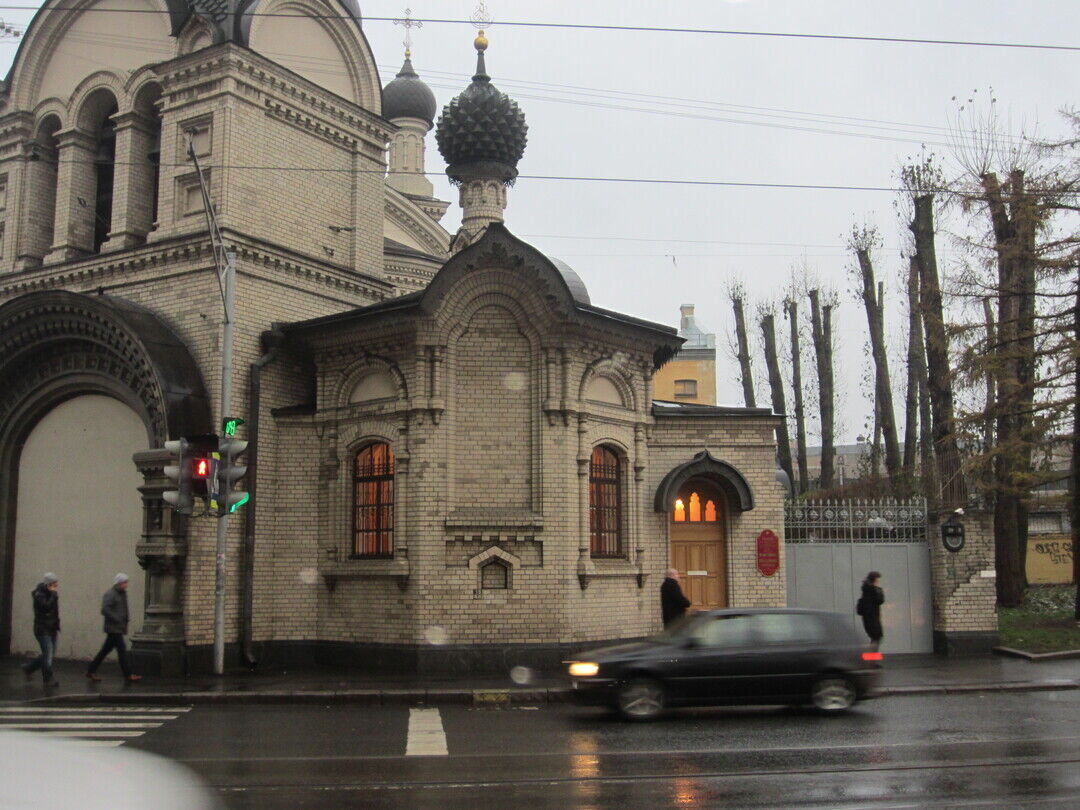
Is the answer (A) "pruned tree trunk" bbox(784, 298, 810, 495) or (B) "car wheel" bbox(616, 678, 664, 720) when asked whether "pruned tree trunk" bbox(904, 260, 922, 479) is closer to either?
(A) "pruned tree trunk" bbox(784, 298, 810, 495)

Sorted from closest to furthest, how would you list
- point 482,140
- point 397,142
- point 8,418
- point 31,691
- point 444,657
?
point 31,691
point 444,657
point 8,418
point 482,140
point 397,142

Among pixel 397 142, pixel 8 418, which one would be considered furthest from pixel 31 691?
pixel 397 142

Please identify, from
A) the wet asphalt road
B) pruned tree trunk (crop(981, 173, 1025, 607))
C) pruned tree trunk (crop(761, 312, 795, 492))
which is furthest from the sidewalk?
pruned tree trunk (crop(761, 312, 795, 492))

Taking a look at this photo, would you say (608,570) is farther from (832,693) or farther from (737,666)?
(832,693)

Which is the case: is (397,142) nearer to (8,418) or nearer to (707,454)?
(8,418)

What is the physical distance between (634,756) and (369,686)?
19.3 ft

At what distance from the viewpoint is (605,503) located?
1814 centimetres

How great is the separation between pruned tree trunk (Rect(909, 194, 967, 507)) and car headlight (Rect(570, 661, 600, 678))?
1041 centimetres

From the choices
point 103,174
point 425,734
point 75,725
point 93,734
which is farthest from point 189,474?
point 103,174

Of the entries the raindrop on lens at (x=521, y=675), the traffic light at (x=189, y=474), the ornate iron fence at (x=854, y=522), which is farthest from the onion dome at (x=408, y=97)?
the raindrop on lens at (x=521, y=675)

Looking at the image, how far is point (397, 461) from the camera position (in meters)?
17.2

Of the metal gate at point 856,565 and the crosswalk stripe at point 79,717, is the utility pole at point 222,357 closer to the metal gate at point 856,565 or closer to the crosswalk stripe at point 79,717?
the crosswalk stripe at point 79,717

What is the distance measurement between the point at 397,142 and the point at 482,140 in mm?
14988

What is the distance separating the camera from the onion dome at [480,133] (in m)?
26.2
